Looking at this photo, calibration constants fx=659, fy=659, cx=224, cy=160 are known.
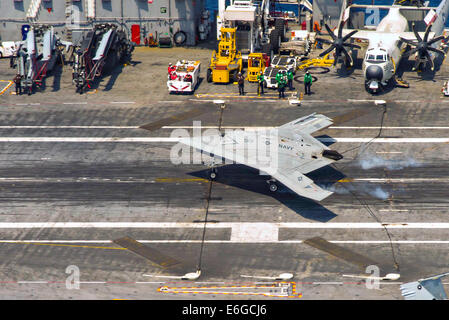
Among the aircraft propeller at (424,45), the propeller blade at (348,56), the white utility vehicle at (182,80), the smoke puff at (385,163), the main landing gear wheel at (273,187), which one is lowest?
the main landing gear wheel at (273,187)

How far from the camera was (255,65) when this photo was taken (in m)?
62.6

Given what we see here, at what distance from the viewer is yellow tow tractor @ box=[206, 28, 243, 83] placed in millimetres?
61406

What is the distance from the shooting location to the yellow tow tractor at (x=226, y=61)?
6141 cm

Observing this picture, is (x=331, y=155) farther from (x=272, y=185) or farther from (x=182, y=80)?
(x=182, y=80)

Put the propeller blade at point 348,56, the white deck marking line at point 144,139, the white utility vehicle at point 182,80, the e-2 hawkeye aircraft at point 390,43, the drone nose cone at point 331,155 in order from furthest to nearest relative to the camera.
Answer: the propeller blade at point 348,56 < the white utility vehicle at point 182,80 < the e-2 hawkeye aircraft at point 390,43 < the white deck marking line at point 144,139 < the drone nose cone at point 331,155

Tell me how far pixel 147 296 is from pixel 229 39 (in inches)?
1485

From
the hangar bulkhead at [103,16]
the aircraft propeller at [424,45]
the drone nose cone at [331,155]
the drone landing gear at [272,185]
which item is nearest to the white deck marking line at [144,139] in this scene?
the drone nose cone at [331,155]

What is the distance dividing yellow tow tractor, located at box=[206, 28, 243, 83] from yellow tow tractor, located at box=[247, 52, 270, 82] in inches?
55.1

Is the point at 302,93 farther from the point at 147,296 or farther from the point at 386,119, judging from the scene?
the point at 147,296

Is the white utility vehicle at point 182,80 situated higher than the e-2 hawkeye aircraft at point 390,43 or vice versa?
the e-2 hawkeye aircraft at point 390,43

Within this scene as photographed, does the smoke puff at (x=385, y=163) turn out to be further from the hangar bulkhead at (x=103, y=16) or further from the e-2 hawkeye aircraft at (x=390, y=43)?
the hangar bulkhead at (x=103, y=16)

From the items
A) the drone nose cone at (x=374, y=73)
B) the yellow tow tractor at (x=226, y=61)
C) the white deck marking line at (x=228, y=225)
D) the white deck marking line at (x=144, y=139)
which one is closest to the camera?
the white deck marking line at (x=228, y=225)

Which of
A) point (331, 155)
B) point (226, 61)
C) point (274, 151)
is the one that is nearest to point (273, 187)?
point (274, 151)

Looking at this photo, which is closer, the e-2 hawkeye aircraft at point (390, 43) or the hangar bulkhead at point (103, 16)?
the e-2 hawkeye aircraft at point (390, 43)
